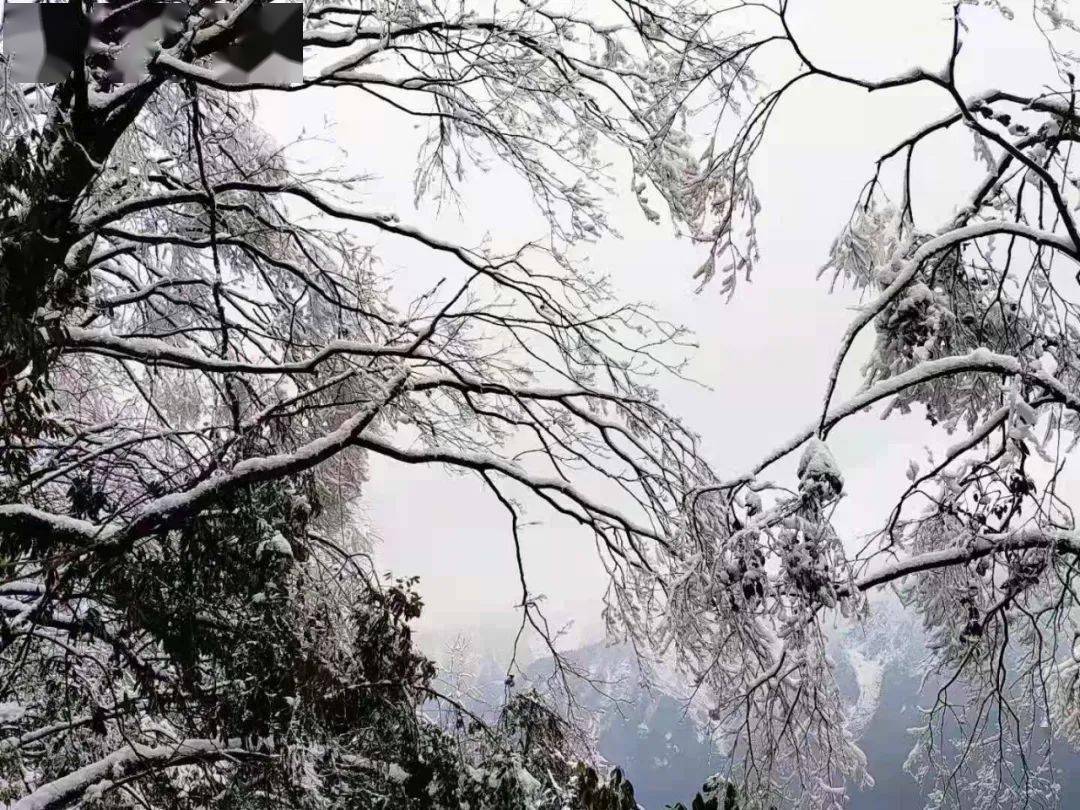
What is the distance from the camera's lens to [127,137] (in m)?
4.16

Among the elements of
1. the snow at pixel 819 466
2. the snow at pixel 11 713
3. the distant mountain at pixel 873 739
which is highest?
the distant mountain at pixel 873 739

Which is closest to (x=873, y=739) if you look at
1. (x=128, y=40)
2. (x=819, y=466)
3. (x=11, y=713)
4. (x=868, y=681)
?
(x=868, y=681)

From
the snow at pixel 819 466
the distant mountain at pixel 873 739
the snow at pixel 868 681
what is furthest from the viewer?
the snow at pixel 868 681

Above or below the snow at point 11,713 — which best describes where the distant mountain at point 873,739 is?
above

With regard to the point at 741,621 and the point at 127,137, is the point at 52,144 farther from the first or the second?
the point at 741,621

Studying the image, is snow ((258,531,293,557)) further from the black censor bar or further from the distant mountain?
the distant mountain

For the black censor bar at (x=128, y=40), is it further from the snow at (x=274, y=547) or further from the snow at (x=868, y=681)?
the snow at (x=868, y=681)

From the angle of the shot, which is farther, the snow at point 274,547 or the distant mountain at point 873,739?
the distant mountain at point 873,739

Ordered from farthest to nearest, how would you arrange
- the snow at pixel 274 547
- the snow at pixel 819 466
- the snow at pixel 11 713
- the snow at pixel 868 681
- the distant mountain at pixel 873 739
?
the snow at pixel 868 681
the distant mountain at pixel 873 739
the snow at pixel 11 713
the snow at pixel 274 547
the snow at pixel 819 466

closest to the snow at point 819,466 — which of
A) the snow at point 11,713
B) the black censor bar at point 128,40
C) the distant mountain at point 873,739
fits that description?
the black censor bar at point 128,40

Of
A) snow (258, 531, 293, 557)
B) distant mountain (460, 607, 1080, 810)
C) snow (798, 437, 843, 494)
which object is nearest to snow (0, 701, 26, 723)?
snow (258, 531, 293, 557)

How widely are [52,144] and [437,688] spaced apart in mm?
4156

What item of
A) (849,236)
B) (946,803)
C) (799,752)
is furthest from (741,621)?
(849,236)

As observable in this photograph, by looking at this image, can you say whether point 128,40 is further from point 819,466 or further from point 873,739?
point 873,739
